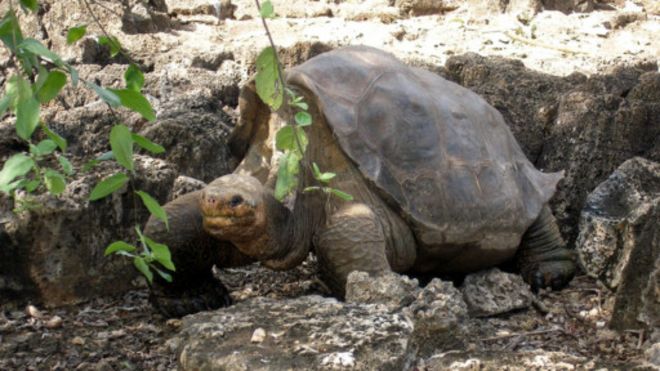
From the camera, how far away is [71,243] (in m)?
3.46

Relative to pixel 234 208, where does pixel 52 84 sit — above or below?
above

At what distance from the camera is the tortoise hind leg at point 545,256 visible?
156 inches

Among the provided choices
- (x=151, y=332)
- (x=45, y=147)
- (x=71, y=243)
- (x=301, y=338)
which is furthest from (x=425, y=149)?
(x=45, y=147)

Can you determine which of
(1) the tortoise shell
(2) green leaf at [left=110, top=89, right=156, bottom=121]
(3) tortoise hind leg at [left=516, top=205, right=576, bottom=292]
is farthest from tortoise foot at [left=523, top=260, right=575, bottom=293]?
(2) green leaf at [left=110, top=89, right=156, bottom=121]

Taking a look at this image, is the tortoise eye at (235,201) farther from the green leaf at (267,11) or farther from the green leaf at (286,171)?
→ the green leaf at (267,11)

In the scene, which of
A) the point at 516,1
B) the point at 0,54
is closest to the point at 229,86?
the point at 0,54

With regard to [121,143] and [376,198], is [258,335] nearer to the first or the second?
[121,143]

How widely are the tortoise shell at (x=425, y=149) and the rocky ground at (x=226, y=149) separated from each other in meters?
0.38

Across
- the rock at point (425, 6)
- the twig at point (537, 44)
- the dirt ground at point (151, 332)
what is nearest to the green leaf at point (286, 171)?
the dirt ground at point (151, 332)

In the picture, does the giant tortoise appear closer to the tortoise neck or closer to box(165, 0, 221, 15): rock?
the tortoise neck

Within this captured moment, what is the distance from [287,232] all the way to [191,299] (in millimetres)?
440

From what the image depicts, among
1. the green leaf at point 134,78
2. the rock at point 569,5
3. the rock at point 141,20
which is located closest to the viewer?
the green leaf at point 134,78

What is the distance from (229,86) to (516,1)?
3.77 metres

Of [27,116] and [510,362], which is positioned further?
[510,362]
